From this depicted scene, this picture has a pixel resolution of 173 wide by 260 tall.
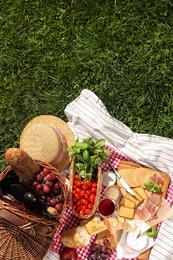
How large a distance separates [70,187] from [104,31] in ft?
5.48

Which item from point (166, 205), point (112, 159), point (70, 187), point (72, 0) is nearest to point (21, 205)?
point (70, 187)

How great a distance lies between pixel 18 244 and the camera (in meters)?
3.29

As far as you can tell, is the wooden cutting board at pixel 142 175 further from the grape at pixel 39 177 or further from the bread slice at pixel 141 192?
the grape at pixel 39 177

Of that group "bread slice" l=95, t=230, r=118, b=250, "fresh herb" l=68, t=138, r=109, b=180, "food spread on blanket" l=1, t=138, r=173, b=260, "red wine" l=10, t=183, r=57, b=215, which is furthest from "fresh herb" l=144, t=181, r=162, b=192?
"red wine" l=10, t=183, r=57, b=215

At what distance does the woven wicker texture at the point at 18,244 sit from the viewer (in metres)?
3.21

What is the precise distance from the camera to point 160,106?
13.3 feet

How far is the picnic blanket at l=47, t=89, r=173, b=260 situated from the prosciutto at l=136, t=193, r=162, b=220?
114mm

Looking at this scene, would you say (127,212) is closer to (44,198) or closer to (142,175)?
(142,175)

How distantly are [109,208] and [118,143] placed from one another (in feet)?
2.08

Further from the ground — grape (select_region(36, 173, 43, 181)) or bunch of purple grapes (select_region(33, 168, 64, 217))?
grape (select_region(36, 173, 43, 181))

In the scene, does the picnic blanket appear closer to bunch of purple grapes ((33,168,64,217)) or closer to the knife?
the knife

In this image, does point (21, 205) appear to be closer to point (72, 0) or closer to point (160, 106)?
point (160, 106)

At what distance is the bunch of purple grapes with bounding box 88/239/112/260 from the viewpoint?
359 cm

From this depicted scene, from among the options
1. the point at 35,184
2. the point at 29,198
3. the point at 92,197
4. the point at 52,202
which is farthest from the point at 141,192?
the point at 29,198
